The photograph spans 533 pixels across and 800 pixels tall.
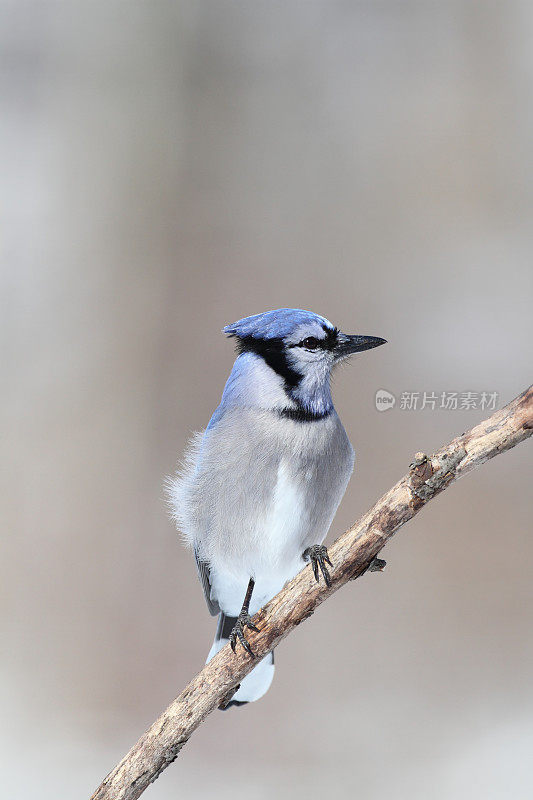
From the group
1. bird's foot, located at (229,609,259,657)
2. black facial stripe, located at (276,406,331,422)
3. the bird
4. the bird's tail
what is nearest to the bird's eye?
the bird

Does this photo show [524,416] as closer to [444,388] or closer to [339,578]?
[339,578]

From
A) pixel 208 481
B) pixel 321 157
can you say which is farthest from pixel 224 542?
pixel 321 157

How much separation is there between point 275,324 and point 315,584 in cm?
34

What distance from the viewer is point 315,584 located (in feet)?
3.13

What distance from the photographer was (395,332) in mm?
2057

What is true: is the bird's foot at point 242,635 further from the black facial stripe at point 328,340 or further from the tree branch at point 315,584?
the black facial stripe at point 328,340

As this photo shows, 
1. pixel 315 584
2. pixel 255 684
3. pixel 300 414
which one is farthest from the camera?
pixel 255 684

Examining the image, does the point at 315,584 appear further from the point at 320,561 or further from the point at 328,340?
the point at 328,340

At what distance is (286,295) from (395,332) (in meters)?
0.35

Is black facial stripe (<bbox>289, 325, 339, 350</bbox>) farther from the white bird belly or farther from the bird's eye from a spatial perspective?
the white bird belly

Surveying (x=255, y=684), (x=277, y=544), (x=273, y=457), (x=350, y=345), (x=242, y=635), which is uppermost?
(x=350, y=345)

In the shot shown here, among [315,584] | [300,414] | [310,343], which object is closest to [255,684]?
[315,584]

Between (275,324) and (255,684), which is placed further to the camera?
(255,684)

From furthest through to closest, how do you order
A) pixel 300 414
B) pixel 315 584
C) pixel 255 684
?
pixel 255 684, pixel 300 414, pixel 315 584
